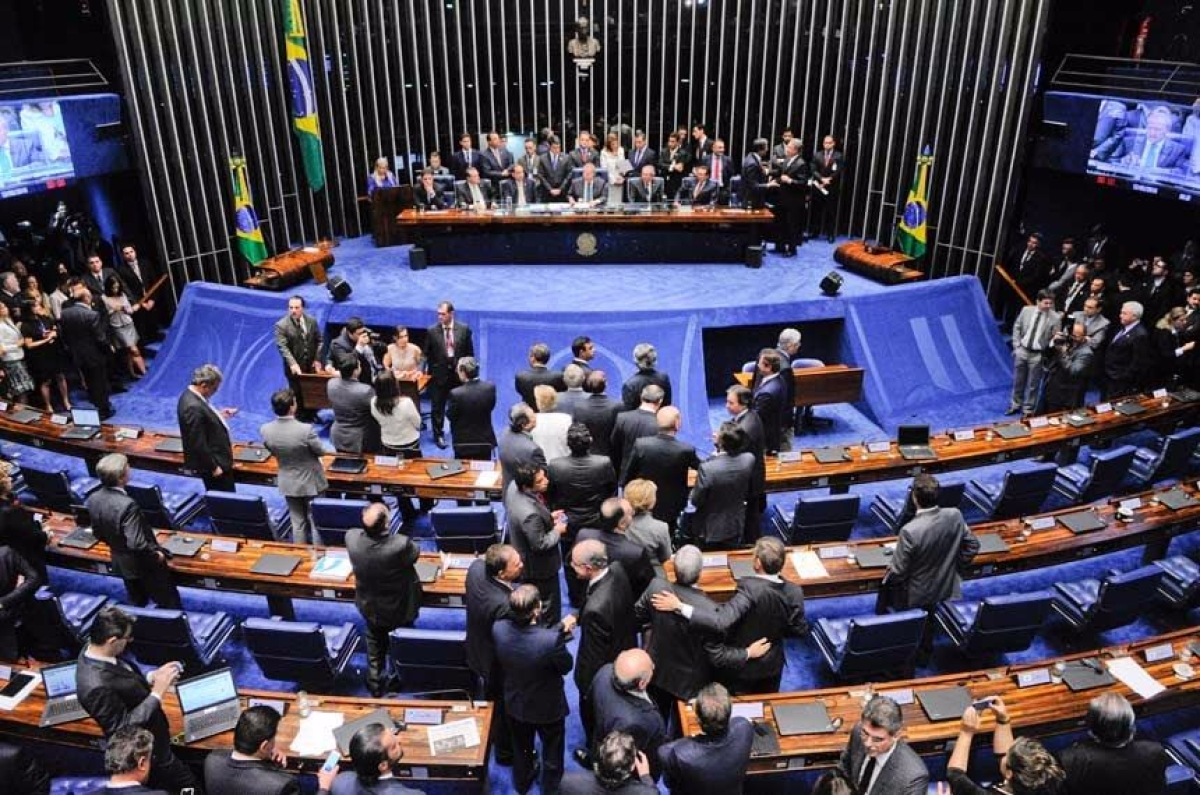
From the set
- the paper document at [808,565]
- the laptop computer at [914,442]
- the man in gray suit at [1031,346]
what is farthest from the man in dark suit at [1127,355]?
the paper document at [808,565]

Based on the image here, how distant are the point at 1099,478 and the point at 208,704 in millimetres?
6910

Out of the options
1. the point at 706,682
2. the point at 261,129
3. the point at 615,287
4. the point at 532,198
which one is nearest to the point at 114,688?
the point at 706,682

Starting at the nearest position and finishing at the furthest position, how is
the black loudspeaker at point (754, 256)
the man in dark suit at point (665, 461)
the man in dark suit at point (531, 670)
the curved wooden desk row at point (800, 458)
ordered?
the man in dark suit at point (531, 670) → the man in dark suit at point (665, 461) → the curved wooden desk row at point (800, 458) → the black loudspeaker at point (754, 256)

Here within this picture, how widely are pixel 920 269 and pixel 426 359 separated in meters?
7.81

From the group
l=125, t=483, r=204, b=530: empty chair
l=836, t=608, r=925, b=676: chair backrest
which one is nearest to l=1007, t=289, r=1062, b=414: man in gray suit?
l=836, t=608, r=925, b=676: chair backrest

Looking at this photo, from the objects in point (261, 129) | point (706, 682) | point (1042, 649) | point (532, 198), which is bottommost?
point (1042, 649)

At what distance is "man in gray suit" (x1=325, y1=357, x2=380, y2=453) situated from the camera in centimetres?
720

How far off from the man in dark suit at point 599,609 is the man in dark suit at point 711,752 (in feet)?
2.47

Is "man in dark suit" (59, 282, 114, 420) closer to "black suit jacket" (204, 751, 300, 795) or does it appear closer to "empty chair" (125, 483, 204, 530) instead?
"empty chair" (125, 483, 204, 530)

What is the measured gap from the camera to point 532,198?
13141mm

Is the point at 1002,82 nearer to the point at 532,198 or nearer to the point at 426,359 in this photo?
the point at 532,198

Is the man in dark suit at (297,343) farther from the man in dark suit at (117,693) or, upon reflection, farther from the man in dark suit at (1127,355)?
the man in dark suit at (1127,355)

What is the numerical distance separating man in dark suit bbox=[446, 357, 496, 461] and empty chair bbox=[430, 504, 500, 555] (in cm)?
130

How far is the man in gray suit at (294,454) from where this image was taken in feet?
20.9
